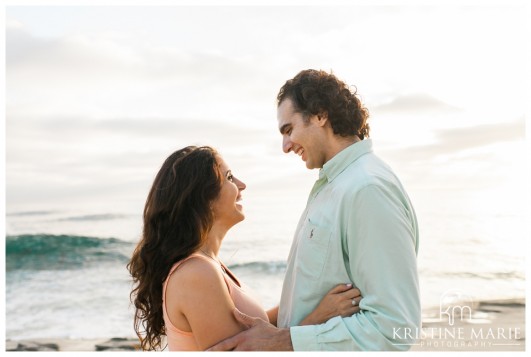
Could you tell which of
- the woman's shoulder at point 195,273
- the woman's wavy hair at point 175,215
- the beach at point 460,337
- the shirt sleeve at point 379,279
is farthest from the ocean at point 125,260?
the shirt sleeve at point 379,279

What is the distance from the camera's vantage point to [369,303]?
2.64 meters

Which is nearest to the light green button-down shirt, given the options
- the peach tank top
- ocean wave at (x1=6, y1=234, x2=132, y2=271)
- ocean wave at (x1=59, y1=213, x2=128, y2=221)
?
the peach tank top

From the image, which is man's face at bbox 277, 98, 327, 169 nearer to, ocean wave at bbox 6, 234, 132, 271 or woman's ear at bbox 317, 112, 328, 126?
woman's ear at bbox 317, 112, 328, 126

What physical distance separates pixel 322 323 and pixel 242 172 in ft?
51.0

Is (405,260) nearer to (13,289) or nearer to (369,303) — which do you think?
(369,303)

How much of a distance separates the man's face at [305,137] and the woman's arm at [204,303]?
2.58 feet

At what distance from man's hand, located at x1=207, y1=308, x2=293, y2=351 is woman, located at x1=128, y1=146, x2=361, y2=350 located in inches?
1.8

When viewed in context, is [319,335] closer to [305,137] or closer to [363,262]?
[363,262]

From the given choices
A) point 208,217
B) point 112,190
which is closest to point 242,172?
point 112,190

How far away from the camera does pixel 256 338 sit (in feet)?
9.34

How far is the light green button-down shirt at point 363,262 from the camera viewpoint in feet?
8.61

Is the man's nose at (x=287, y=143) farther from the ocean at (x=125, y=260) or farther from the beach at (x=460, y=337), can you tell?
the ocean at (x=125, y=260)

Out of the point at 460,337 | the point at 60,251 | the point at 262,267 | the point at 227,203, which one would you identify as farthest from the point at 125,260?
the point at 227,203

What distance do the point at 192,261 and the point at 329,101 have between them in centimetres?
109
